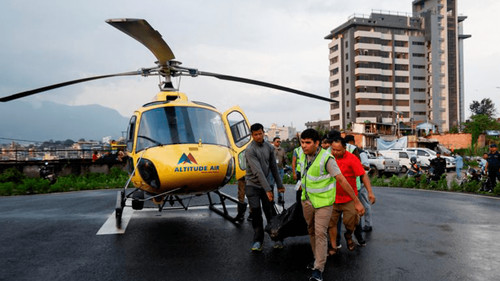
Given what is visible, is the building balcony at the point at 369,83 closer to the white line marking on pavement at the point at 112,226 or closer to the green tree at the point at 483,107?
the green tree at the point at 483,107

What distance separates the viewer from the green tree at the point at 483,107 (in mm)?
85750

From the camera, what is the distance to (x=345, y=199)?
18.9 ft

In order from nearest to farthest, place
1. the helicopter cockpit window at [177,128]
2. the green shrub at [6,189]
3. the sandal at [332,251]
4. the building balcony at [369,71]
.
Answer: the sandal at [332,251]
the helicopter cockpit window at [177,128]
the green shrub at [6,189]
the building balcony at [369,71]

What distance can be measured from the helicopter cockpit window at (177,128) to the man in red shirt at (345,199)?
2620 mm

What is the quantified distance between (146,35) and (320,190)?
411 centimetres

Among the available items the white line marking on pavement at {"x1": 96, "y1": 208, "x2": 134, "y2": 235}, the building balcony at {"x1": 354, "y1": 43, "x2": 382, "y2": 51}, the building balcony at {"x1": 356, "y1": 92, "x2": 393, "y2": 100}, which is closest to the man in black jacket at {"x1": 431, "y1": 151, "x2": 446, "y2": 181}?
the white line marking on pavement at {"x1": 96, "y1": 208, "x2": 134, "y2": 235}

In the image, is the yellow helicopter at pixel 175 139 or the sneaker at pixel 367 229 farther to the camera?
the sneaker at pixel 367 229

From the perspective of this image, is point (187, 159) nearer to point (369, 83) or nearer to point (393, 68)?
point (369, 83)

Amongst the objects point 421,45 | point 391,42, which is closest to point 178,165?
point 391,42

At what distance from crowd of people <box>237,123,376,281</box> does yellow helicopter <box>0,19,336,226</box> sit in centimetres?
106

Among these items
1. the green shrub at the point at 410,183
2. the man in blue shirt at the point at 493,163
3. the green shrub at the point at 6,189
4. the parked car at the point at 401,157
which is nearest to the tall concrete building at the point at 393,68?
the parked car at the point at 401,157

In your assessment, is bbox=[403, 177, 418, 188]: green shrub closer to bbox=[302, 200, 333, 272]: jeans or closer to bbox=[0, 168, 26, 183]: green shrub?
bbox=[302, 200, 333, 272]: jeans

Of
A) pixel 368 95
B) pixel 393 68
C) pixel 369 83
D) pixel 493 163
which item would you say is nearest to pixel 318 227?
pixel 493 163

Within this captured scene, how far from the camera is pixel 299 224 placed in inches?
217
